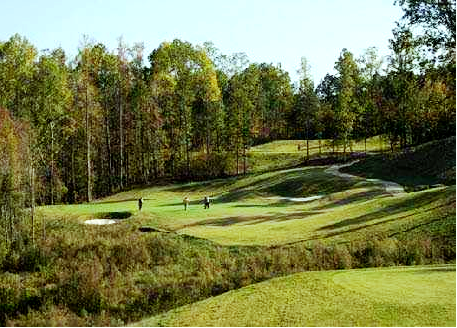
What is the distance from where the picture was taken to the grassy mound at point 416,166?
2114 inches

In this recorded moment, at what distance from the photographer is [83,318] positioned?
2653cm

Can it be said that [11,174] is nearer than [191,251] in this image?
No

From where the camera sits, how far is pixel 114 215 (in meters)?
46.2

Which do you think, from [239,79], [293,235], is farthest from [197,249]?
[239,79]

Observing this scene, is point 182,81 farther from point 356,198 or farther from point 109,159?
point 356,198

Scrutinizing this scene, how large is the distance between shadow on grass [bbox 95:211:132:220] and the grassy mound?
923 inches

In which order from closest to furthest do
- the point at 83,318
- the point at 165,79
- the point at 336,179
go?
the point at 83,318 → the point at 336,179 → the point at 165,79

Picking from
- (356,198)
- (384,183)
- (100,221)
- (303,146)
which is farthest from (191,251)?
(303,146)

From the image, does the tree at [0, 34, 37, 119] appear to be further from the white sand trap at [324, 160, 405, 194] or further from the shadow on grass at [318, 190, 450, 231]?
the shadow on grass at [318, 190, 450, 231]

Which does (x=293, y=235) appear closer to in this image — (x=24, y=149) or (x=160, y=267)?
(x=160, y=267)

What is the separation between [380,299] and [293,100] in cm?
10171

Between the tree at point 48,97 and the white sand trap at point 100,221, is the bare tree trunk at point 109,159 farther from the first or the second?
the white sand trap at point 100,221

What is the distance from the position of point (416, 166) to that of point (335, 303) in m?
45.0

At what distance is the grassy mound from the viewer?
2114 inches
